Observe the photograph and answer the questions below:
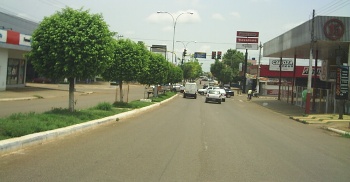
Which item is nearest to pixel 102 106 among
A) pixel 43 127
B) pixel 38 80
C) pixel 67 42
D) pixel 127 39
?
pixel 127 39

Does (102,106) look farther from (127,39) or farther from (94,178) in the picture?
(94,178)

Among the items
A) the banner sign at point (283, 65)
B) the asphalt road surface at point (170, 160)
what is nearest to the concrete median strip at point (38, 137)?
the asphalt road surface at point (170, 160)

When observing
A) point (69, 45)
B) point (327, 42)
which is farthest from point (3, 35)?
point (327, 42)

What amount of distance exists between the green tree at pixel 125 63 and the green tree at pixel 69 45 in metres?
7.91

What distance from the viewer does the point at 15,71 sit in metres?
40.5

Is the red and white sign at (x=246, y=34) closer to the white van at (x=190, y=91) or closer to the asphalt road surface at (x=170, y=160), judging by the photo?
the white van at (x=190, y=91)

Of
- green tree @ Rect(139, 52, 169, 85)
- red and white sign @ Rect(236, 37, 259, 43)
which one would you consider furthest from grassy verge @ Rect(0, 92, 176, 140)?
red and white sign @ Rect(236, 37, 259, 43)

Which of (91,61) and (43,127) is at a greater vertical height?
(91,61)

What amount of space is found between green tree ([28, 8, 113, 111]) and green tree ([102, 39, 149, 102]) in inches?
311

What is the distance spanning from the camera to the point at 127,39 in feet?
81.7

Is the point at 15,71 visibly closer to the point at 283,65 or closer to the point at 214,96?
the point at 214,96

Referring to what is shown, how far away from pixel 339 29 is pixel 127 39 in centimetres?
1637

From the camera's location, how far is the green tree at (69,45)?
14930 mm

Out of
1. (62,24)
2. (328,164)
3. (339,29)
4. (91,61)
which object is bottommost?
(328,164)
